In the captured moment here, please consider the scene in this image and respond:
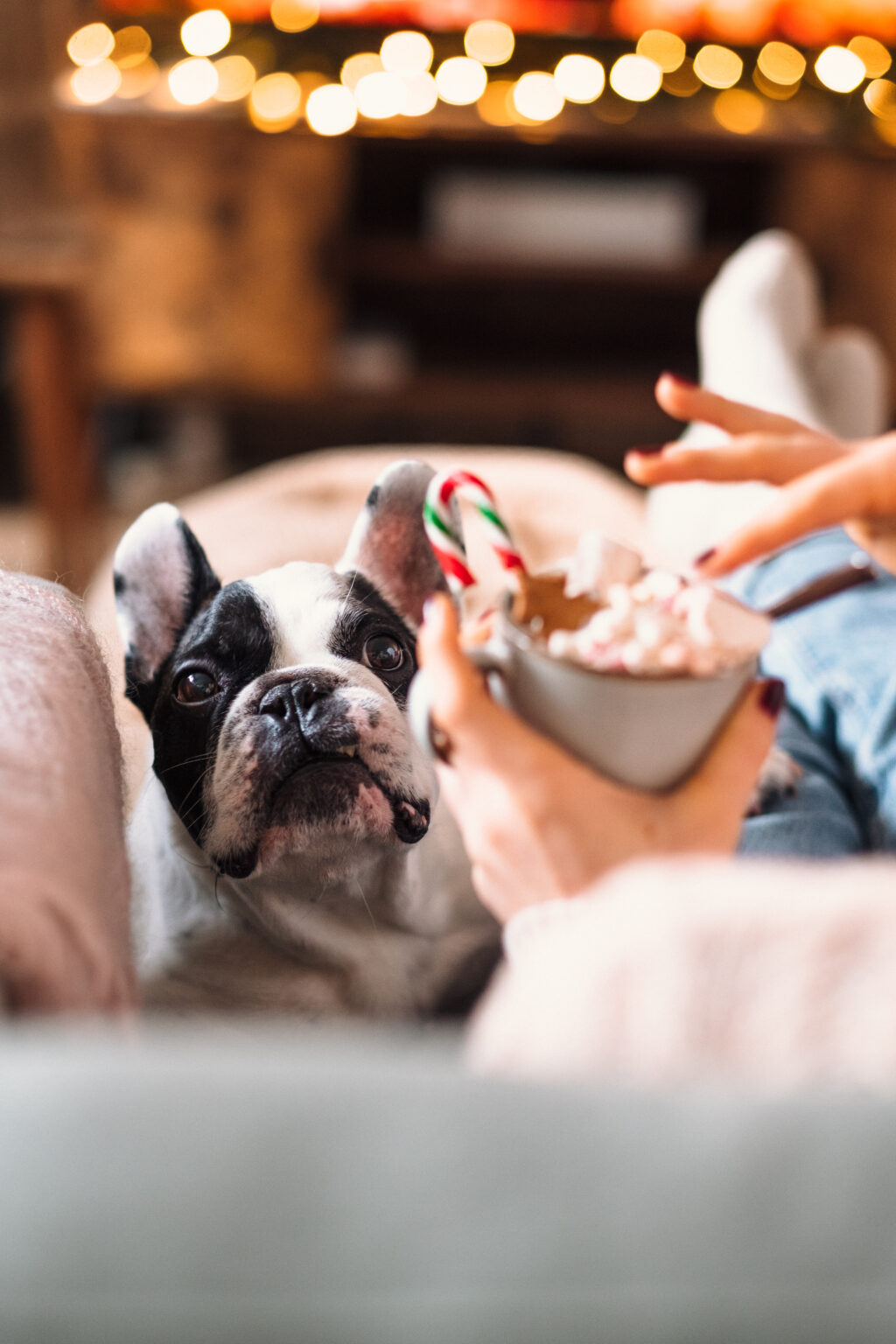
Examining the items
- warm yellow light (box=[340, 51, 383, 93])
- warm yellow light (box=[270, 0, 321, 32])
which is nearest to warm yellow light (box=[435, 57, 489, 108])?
warm yellow light (box=[340, 51, 383, 93])

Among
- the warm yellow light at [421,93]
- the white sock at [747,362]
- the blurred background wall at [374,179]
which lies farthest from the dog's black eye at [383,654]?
the warm yellow light at [421,93]

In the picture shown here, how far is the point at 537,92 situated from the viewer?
7.67 ft

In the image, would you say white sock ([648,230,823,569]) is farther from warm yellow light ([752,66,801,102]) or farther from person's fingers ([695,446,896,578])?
warm yellow light ([752,66,801,102])

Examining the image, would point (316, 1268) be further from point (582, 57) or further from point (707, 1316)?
point (582, 57)

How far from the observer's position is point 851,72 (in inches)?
93.1

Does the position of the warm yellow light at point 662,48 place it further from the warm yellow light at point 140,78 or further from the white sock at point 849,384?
the white sock at point 849,384

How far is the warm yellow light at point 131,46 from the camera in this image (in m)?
2.25

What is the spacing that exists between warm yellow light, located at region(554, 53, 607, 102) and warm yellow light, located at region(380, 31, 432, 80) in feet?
0.93

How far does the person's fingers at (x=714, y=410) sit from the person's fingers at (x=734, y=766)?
7.5 inches

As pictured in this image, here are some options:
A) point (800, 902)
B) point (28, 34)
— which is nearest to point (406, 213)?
point (28, 34)

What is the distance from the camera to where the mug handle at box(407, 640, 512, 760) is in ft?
1.42

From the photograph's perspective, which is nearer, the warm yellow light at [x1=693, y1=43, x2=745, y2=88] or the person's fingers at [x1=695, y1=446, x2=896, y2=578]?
the person's fingers at [x1=695, y1=446, x2=896, y2=578]

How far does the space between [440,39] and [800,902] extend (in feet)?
8.03

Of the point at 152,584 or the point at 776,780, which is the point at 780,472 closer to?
the point at 776,780
